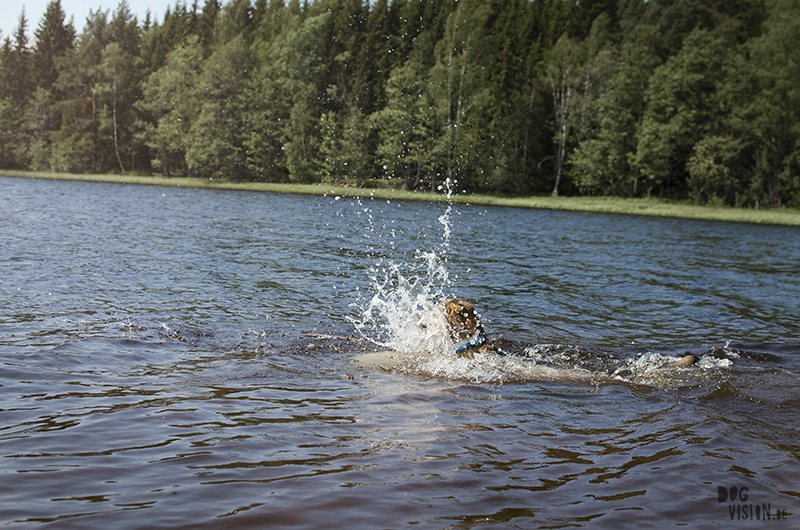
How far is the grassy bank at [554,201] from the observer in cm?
4484

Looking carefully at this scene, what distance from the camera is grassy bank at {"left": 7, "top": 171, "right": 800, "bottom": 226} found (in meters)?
44.8

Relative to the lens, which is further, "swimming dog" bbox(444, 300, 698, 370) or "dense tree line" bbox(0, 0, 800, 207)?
"dense tree line" bbox(0, 0, 800, 207)

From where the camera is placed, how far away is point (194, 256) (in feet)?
54.6

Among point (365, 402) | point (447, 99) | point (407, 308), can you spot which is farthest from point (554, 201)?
point (365, 402)

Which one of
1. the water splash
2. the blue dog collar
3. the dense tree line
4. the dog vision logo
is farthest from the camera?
the dense tree line

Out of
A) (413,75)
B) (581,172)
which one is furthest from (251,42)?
(581,172)

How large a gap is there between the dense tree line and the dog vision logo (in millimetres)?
48528

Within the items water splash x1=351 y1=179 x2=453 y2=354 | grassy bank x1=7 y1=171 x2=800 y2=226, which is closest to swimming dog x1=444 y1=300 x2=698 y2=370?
water splash x1=351 y1=179 x2=453 y2=354

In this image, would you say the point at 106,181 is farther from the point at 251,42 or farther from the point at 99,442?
the point at 99,442

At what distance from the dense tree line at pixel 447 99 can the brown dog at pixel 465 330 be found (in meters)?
45.0

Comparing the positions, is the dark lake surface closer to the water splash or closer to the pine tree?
the water splash

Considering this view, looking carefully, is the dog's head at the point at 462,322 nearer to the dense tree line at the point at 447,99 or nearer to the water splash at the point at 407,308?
the water splash at the point at 407,308

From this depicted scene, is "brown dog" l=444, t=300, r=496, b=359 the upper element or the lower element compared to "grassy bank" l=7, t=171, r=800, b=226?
lower

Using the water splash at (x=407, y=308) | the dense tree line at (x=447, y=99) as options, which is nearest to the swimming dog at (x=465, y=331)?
the water splash at (x=407, y=308)
